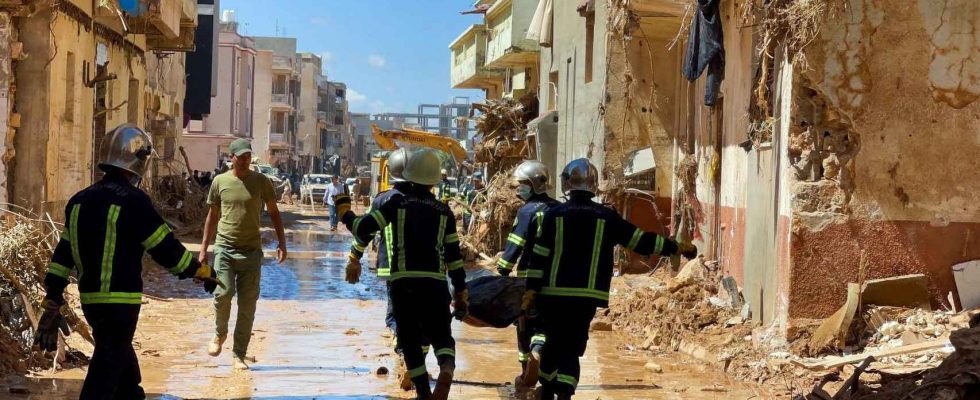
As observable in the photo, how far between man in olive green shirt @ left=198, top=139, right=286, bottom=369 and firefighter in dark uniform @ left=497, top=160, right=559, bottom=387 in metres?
1.79

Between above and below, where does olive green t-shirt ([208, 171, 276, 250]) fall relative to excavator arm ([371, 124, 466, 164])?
below

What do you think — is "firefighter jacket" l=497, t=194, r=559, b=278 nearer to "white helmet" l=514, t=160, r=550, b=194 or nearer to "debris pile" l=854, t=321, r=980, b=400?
"white helmet" l=514, t=160, r=550, b=194

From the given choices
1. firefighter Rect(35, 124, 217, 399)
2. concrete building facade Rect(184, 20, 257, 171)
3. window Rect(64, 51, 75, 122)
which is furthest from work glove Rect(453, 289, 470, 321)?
concrete building facade Rect(184, 20, 257, 171)

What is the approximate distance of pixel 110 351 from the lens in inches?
248

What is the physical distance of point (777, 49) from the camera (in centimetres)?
1117

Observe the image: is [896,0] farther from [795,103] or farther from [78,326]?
[78,326]

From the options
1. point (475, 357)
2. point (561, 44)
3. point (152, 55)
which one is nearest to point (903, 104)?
point (475, 357)

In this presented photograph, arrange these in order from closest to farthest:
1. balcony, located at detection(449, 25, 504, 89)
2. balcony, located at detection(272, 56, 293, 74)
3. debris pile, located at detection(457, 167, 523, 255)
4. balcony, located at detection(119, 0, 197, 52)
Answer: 1. balcony, located at detection(119, 0, 197, 52)
2. debris pile, located at detection(457, 167, 523, 255)
3. balcony, located at detection(449, 25, 504, 89)
4. balcony, located at detection(272, 56, 293, 74)

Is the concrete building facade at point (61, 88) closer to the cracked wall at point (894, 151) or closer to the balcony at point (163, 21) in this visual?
the balcony at point (163, 21)

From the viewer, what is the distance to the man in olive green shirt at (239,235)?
30.6 feet

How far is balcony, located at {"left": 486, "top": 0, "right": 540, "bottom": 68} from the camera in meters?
39.1

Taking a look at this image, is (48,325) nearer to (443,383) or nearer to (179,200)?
(443,383)

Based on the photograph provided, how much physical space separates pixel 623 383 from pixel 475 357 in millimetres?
1759

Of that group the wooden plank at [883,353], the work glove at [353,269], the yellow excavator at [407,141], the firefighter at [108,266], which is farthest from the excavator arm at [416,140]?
the firefighter at [108,266]
